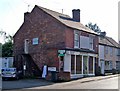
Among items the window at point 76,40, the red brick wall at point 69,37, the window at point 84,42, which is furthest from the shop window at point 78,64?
the red brick wall at point 69,37

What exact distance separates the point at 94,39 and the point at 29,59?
32.8 feet

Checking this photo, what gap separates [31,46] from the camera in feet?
123

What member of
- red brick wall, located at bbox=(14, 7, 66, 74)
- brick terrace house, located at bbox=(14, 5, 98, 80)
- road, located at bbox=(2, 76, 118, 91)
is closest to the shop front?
brick terrace house, located at bbox=(14, 5, 98, 80)

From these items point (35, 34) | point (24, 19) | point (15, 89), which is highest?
point (24, 19)

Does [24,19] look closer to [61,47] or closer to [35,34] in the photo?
[35,34]

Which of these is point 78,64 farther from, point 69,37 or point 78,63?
point 69,37

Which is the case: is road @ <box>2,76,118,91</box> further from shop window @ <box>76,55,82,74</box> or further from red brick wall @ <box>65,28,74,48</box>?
shop window @ <box>76,55,82,74</box>

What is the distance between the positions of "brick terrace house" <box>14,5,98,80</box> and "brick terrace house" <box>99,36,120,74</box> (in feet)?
23.4

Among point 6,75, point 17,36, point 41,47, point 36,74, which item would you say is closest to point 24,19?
point 17,36

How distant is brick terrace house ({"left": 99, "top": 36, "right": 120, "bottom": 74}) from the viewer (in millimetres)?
47225

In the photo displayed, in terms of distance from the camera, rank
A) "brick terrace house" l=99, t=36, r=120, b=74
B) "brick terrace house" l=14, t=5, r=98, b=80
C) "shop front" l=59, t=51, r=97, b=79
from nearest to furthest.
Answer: "shop front" l=59, t=51, r=97, b=79
"brick terrace house" l=14, t=5, r=98, b=80
"brick terrace house" l=99, t=36, r=120, b=74

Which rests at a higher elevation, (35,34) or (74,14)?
(74,14)

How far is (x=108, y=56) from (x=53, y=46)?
1938 centimetres

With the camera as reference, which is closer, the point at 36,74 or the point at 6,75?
the point at 6,75
